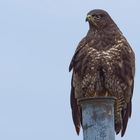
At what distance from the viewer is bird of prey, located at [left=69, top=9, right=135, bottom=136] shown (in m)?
11.6

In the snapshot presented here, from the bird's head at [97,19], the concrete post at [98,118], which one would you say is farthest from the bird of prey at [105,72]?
the concrete post at [98,118]

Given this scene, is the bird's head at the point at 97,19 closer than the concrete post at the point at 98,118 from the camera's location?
No

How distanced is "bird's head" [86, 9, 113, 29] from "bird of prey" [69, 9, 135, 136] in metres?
0.45

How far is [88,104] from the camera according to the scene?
22.2 ft

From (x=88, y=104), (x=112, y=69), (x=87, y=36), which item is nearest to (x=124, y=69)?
(x=112, y=69)

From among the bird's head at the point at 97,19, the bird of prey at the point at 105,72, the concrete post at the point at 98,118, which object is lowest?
the concrete post at the point at 98,118

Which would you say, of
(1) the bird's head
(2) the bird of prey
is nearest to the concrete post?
(2) the bird of prey

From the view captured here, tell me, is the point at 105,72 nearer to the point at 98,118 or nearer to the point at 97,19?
the point at 97,19

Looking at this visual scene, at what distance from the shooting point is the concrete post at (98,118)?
259 inches

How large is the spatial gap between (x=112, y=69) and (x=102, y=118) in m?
5.00

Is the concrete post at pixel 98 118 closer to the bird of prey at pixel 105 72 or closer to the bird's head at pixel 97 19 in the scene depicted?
the bird of prey at pixel 105 72

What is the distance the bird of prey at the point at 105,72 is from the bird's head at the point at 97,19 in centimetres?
45

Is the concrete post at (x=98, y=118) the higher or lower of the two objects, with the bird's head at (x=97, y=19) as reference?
lower

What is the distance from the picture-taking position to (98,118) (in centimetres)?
671
